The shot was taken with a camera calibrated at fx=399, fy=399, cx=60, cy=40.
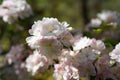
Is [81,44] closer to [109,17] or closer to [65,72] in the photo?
A: [65,72]

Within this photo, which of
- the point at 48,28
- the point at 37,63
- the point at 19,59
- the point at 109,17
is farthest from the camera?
the point at 109,17

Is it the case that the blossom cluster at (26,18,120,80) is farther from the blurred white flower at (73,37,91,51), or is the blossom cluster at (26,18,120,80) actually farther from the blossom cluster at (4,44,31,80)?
the blossom cluster at (4,44,31,80)

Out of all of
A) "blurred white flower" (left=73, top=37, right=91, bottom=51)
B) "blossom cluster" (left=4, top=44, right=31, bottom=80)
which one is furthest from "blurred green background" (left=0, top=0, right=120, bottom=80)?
"blurred white flower" (left=73, top=37, right=91, bottom=51)

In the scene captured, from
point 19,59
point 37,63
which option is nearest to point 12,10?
point 19,59

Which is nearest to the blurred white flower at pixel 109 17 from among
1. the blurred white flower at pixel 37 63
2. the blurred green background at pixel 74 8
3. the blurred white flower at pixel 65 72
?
the blurred white flower at pixel 37 63

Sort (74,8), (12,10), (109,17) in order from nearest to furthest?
(12,10) → (109,17) → (74,8)

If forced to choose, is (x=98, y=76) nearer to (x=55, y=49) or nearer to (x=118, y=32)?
(x=55, y=49)
